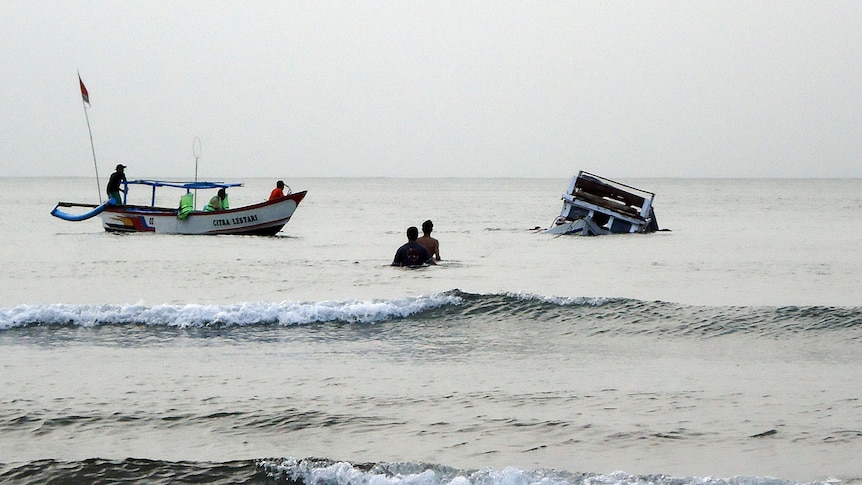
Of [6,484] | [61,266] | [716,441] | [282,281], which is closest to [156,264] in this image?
[61,266]

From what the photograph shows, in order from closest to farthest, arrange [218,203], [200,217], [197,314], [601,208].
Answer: [197,314], [601,208], [200,217], [218,203]

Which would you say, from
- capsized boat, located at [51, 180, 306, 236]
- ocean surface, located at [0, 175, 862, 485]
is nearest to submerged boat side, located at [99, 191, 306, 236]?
capsized boat, located at [51, 180, 306, 236]

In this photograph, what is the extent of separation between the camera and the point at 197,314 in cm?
1155

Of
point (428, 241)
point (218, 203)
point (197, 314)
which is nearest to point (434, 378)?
point (197, 314)

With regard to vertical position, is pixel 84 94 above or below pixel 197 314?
above

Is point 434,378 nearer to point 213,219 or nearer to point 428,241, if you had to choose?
point 428,241

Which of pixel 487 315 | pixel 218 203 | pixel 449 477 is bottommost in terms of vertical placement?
pixel 487 315

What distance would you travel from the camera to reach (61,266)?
63.5ft

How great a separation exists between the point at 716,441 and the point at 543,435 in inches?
47.4

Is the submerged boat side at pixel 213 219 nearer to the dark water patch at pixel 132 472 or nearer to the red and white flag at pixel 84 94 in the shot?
the red and white flag at pixel 84 94

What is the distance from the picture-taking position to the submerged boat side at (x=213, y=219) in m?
26.1

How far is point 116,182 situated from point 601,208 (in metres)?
14.3

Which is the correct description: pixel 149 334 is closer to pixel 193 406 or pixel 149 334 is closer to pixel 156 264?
pixel 193 406

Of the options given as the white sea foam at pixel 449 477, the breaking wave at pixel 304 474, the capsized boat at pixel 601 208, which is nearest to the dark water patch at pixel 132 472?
the breaking wave at pixel 304 474
